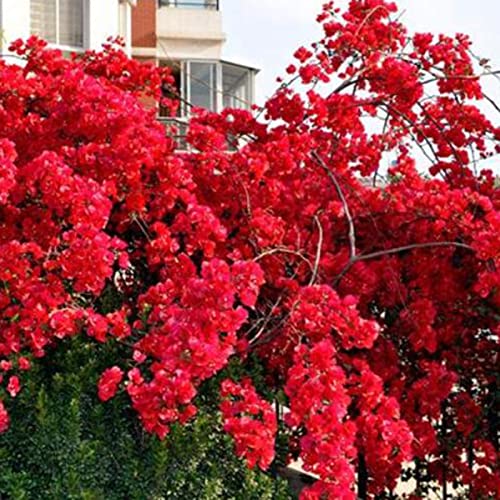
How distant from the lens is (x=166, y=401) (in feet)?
12.7

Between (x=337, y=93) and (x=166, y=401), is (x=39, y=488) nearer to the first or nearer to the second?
(x=166, y=401)

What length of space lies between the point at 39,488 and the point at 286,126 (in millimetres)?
2423

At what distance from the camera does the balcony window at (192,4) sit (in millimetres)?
22438

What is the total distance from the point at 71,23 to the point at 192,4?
279 inches

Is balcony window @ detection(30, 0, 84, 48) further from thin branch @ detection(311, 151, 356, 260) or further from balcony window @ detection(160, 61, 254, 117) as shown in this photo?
thin branch @ detection(311, 151, 356, 260)

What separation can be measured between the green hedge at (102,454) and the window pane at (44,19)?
38.2 feet

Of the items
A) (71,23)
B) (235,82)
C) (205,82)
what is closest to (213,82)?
(205,82)

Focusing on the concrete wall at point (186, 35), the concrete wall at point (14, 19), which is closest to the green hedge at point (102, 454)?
the concrete wall at point (14, 19)

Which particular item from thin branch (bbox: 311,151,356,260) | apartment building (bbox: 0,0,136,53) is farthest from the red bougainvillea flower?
apartment building (bbox: 0,0,136,53)

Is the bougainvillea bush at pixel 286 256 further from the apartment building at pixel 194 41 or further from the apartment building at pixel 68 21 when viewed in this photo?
the apartment building at pixel 194 41

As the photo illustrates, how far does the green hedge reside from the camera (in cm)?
405

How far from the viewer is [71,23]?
624 inches

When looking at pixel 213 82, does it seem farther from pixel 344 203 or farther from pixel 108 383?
pixel 108 383

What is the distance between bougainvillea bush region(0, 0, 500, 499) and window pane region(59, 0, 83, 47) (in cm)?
970
